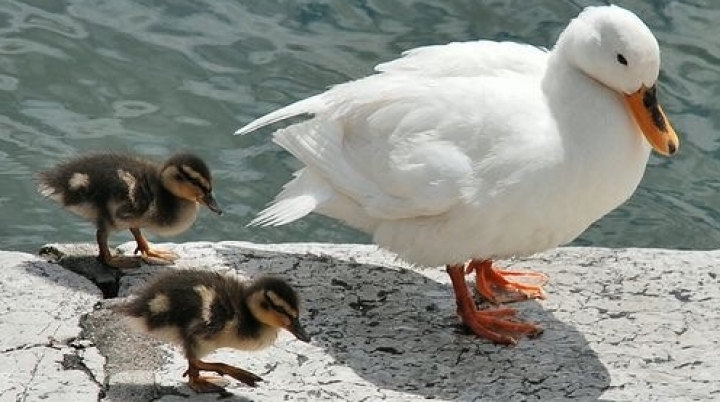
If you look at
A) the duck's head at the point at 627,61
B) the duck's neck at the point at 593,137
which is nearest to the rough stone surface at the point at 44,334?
the duck's neck at the point at 593,137

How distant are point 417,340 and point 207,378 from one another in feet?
2.18

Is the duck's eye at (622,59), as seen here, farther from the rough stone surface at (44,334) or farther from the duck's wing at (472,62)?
the rough stone surface at (44,334)

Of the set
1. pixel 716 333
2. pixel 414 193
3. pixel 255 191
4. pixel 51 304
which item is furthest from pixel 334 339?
pixel 255 191

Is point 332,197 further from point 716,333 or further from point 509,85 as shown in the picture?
point 716,333

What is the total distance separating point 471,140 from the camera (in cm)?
438

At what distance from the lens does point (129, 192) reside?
479 cm

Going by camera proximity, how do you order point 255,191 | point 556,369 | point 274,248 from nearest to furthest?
point 556,369 → point 274,248 → point 255,191

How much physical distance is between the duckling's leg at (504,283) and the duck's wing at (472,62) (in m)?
0.59

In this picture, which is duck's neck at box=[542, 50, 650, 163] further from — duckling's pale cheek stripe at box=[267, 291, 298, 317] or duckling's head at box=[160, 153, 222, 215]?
duckling's head at box=[160, 153, 222, 215]

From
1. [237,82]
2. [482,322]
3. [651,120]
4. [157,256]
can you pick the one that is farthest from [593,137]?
[237,82]

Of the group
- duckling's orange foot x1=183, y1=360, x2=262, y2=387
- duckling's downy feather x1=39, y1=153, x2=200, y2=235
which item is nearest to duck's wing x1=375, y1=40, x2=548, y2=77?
duckling's downy feather x1=39, y1=153, x2=200, y2=235

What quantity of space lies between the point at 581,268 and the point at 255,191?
6.93 feet

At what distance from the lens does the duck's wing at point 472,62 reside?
4.64 metres

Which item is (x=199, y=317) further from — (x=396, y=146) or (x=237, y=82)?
(x=237, y=82)
